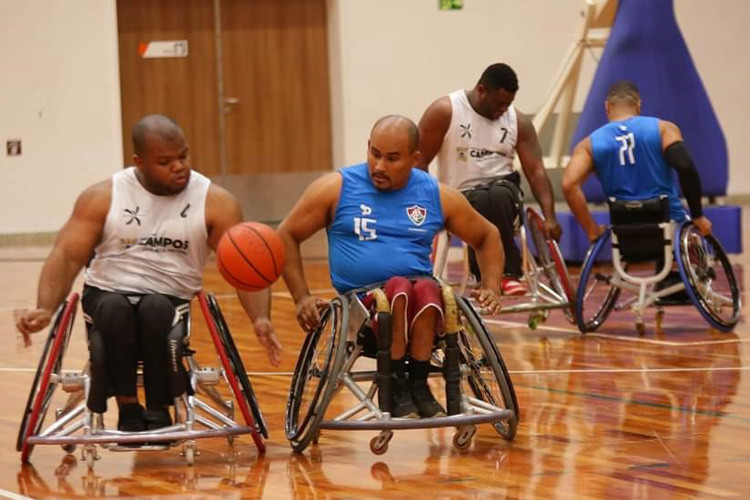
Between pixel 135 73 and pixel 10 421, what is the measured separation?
1064 cm

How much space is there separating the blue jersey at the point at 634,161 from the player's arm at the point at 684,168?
0.05m

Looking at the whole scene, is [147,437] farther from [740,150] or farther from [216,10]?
[740,150]

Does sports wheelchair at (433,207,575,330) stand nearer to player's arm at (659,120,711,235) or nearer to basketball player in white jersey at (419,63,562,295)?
basketball player in white jersey at (419,63,562,295)

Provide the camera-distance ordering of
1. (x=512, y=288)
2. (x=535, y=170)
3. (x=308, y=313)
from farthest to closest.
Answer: (x=535, y=170), (x=512, y=288), (x=308, y=313)

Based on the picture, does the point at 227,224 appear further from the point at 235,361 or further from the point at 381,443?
the point at 381,443

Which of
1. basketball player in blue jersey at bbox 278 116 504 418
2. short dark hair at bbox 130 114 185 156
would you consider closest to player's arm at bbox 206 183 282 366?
basketball player in blue jersey at bbox 278 116 504 418

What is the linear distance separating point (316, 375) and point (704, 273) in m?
3.28

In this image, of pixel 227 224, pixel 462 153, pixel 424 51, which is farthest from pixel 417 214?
pixel 424 51

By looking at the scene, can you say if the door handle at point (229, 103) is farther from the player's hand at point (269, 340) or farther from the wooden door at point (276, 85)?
the player's hand at point (269, 340)

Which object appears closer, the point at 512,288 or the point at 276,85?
the point at 512,288

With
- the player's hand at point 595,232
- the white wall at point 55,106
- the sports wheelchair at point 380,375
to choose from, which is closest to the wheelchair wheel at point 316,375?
the sports wheelchair at point 380,375

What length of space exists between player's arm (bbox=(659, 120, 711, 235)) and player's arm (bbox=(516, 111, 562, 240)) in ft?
2.11

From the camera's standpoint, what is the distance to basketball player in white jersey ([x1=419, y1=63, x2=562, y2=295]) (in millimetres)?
7312

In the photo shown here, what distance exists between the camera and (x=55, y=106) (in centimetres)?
1527
